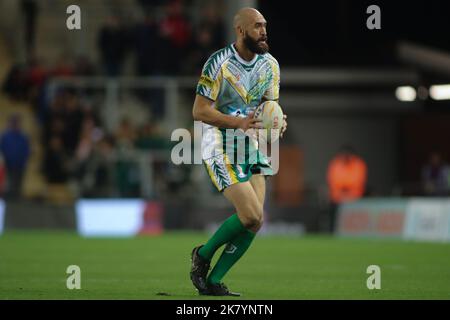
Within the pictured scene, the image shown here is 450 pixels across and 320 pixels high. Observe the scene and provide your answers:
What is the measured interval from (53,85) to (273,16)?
8482 mm

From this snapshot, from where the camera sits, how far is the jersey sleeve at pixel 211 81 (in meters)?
10.9

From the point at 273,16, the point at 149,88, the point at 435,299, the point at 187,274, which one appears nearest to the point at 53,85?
the point at 149,88

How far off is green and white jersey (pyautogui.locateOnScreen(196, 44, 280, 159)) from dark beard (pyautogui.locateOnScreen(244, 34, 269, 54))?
17 cm

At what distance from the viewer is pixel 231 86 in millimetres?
11039

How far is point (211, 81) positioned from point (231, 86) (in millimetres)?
232

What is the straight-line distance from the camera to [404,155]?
108ft

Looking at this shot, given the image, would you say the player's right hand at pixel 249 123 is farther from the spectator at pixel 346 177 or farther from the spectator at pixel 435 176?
the spectator at pixel 435 176

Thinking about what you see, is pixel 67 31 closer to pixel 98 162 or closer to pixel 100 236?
pixel 98 162

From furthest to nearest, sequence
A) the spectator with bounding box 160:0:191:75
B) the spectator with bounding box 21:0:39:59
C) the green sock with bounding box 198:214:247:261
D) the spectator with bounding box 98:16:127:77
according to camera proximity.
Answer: the spectator with bounding box 21:0:39:59
the spectator with bounding box 160:0:191:75
the spectator with bounding box 98:16:127:77
the green sock with bounding box 198:214:247:261

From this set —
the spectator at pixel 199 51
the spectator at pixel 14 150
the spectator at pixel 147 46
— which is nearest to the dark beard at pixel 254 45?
the spectator at pixel 14 150

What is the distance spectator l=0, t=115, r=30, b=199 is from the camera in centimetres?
2609

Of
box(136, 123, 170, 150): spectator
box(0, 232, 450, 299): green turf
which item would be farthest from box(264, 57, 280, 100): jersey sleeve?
box(136, 123, 170, 150): spectator

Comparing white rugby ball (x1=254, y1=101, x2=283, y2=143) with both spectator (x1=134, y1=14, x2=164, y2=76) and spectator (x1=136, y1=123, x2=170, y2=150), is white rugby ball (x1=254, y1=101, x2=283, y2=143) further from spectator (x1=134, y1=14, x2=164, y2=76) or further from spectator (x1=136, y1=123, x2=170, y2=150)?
spectator (x1=134, y1=14, x2=164, y2=76)

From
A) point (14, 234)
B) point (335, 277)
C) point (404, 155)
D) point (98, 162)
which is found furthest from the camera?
point (404, 155)
